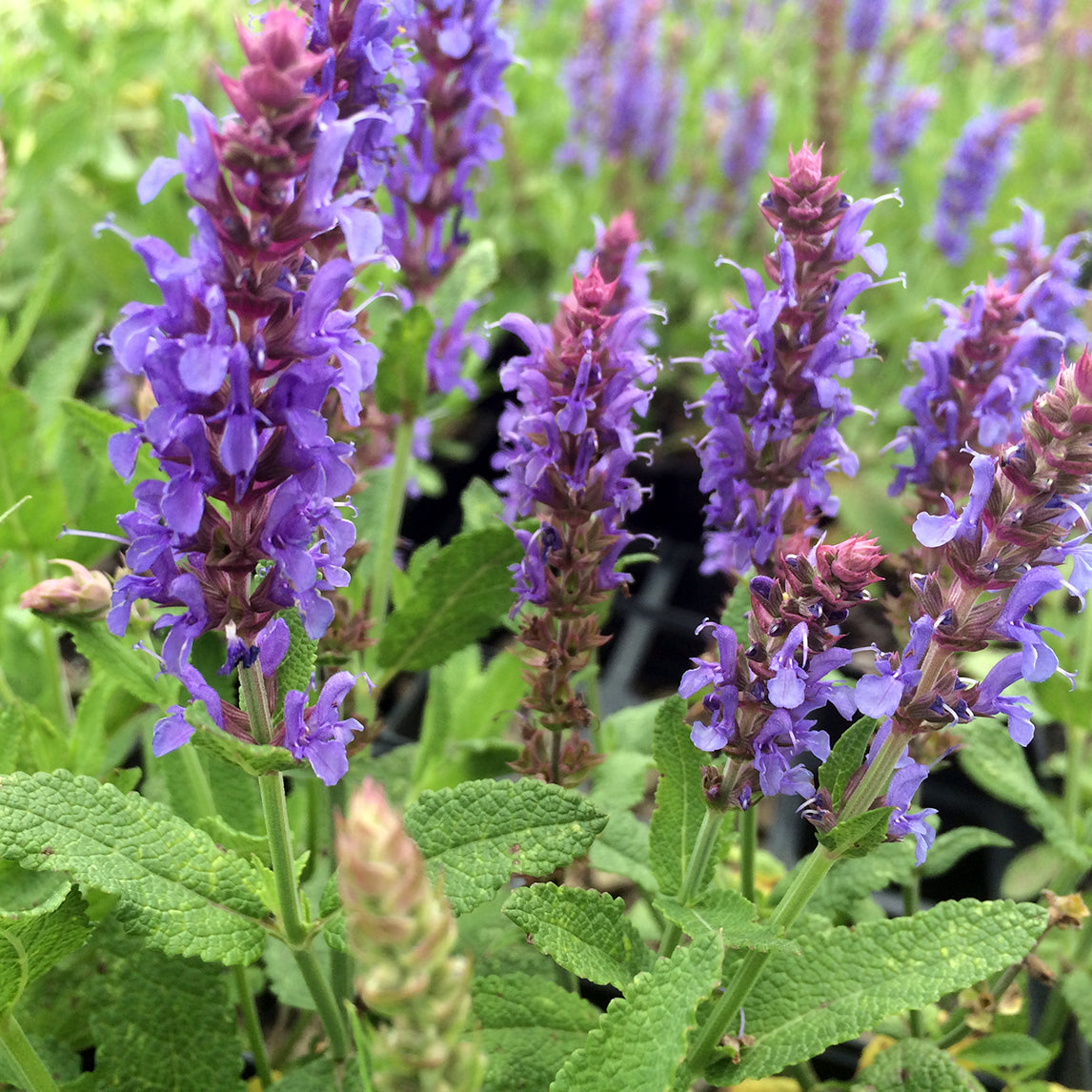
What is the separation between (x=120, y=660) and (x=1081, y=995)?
1.45 metres

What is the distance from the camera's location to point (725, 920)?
1.08 meters

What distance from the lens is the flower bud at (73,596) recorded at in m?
1.20

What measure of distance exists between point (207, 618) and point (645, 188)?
3.74 metres

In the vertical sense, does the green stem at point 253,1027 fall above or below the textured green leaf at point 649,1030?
below

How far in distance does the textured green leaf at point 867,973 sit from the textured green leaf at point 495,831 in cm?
31

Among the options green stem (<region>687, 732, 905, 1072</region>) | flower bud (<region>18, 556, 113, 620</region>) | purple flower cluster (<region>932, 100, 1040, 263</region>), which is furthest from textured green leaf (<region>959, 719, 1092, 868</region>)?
purple flower cluster (<region>932, 100, 1040, 263</region>)

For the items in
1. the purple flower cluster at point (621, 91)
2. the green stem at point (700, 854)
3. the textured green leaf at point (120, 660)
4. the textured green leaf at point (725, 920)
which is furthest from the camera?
the purple flower cluster at point (621, 91)

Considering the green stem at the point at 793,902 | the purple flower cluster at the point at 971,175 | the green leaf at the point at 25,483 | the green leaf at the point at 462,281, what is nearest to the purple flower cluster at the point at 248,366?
the green stem at the point at 793,902

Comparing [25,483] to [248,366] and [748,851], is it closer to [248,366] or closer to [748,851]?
[248,366]

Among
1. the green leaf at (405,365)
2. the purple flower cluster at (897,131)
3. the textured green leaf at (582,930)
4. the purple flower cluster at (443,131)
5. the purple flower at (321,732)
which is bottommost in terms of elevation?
the textured green leaf at (582,930)

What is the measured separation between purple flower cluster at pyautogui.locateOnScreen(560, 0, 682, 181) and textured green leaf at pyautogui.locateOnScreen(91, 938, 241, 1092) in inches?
138

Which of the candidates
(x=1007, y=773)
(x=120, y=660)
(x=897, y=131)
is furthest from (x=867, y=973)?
(x=897, y=131)

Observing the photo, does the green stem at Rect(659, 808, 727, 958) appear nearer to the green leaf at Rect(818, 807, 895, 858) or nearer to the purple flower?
the green leaf at Rect(818, 807, 895, 858)

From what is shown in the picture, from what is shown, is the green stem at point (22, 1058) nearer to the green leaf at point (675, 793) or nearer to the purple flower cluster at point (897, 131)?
the green leaf at point (675, 793)
